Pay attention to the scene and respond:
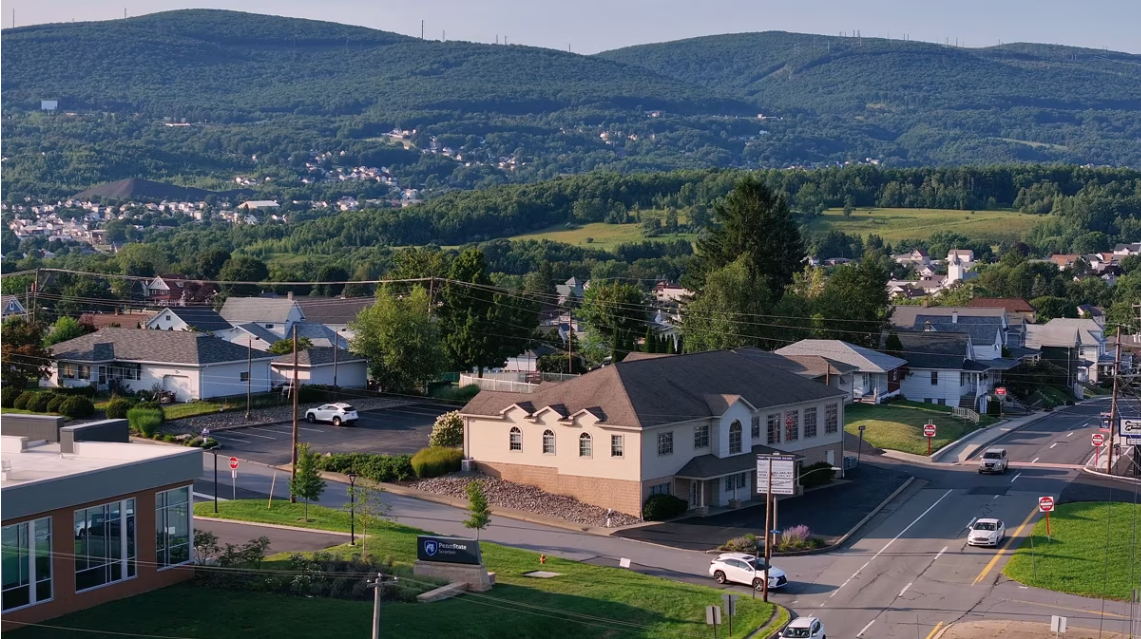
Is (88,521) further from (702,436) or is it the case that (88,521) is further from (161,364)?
(161,364)

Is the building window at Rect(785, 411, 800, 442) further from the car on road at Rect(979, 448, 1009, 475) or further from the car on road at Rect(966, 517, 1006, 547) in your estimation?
the car on road at Rect(966, 517, 1006, 547)

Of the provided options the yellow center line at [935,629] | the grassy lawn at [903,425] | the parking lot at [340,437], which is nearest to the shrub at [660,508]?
the parking lot at [340,437]

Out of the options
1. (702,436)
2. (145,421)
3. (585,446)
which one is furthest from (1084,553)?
(145,421)

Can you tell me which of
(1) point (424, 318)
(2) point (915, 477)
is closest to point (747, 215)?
(1) point (424, 318)

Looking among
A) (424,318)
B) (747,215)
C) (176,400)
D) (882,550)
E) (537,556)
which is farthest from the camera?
(747,215)

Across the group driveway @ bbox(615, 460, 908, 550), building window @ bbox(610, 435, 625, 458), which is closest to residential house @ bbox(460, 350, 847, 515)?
building window @ bbox(610, 435, 625, 458)

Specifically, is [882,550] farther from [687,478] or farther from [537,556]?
[537,556]
